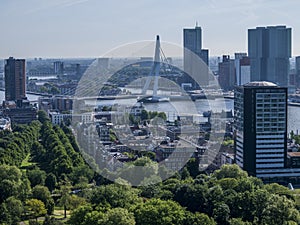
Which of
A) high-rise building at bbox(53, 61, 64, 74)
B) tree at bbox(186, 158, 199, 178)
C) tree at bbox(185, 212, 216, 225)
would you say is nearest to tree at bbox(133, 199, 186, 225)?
tree at bbox(185, 212, 216, 225)

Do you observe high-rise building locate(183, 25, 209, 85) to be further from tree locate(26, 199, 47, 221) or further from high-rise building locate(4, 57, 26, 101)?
tree locate(26, 199, 47, 221)

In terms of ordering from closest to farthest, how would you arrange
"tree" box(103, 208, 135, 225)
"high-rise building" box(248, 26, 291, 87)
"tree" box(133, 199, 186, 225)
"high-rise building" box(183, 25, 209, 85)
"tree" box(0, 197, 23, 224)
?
"tree" box(103, 208, 135, 225) < "tree" box(133, 199, 186, 225) < "tree" box(0, 197, 23, 224) < "high-rise building" box(183, 25, 209, 85) < "high-rise building" box(248, 26, 291, 87)

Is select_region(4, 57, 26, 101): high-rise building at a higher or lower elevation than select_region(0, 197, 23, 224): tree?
higher

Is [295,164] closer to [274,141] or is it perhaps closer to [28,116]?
[274,141]

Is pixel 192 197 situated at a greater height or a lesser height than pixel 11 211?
greater

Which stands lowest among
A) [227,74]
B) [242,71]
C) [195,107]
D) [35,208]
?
[35,208]

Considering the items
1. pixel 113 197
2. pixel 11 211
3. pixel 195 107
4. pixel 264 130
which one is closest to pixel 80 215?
pixel 113 197

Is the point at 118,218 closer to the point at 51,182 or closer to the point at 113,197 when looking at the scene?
the point at 113,197
